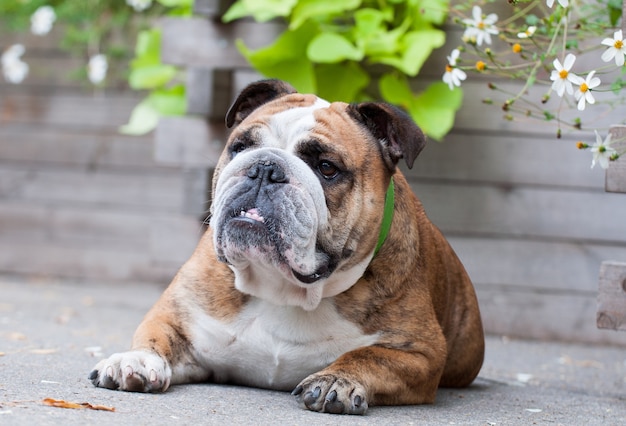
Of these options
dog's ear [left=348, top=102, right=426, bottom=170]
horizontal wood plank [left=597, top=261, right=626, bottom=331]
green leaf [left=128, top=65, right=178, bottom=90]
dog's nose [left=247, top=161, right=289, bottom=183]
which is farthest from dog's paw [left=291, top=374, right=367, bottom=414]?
green leaf [left=128, top=65, right=178, bottom=90]

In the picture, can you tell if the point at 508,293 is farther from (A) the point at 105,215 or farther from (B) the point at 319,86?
(A) the point at 105,215

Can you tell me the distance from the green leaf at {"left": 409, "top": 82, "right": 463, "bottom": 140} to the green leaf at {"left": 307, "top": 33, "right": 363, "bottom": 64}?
0.41 m

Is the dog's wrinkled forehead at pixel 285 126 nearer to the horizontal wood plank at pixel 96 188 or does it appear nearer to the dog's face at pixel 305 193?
the dog's face at pixel 305 193

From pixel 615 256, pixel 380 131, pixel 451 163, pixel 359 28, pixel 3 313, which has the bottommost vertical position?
pixel 3 313

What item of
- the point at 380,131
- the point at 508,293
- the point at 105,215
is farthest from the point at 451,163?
the point at 105,215

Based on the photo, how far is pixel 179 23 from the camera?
5008 millimetres

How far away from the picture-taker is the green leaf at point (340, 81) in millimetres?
4742

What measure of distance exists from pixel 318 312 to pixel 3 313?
88.5 inches

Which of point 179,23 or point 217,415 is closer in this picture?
point 217,415

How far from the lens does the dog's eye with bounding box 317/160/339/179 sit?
2.74m

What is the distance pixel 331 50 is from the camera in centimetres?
447

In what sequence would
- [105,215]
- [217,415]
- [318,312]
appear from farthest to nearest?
1. [105,215]
2. [318,312]
3. [217,415]

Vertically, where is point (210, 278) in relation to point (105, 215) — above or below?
above

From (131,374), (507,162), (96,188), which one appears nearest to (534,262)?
(507,162)
